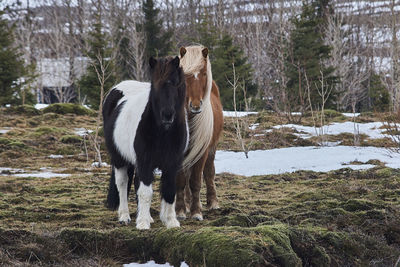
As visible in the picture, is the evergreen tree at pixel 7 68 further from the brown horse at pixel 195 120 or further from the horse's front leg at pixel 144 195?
the horse's front leg at pixel 144 195

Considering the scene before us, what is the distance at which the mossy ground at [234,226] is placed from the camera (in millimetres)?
3668

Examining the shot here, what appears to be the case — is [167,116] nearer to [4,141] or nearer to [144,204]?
[144,204]

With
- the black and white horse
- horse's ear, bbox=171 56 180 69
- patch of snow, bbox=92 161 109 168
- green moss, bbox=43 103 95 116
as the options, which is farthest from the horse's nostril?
green moss, bbox=43 103 95 116

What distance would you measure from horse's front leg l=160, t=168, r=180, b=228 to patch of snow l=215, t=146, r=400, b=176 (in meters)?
5.98

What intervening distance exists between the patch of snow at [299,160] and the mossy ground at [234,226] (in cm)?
108

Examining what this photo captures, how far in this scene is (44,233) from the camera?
4301 mm

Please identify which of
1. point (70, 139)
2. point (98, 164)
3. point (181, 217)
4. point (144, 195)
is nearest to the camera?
point (144, 195)

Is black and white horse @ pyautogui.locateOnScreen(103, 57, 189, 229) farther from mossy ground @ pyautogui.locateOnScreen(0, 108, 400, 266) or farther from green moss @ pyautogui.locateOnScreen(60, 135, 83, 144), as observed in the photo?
green moss @ pyautogui.locateOnScreen(60, 135, 83, 144)

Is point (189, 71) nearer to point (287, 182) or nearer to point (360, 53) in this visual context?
point (287, 182)

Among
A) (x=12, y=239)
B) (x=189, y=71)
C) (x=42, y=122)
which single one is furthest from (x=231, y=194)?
(x=42, y=122)

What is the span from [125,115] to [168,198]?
1130mm

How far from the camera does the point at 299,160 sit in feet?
38.9

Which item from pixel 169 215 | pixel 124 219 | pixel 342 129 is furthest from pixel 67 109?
pixel 169 215

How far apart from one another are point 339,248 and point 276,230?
67 centimetres
